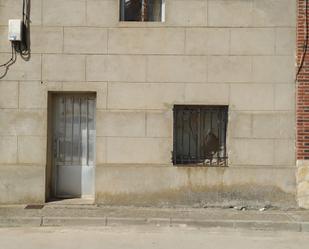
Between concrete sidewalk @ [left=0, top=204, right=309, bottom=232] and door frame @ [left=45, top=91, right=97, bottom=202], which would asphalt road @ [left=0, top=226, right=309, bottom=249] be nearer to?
concrete sidewalk @ [left=0, top=204, right=309, bottom=232]

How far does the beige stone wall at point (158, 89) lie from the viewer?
10.2 m

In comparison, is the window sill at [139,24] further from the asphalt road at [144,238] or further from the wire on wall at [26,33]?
the asphalt road at [144,238]

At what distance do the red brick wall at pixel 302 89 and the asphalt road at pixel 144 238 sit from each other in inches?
78.1

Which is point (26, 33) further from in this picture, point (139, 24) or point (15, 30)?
point (139, 24)

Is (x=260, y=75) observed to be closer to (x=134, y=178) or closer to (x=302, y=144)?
(x=302, y=144)

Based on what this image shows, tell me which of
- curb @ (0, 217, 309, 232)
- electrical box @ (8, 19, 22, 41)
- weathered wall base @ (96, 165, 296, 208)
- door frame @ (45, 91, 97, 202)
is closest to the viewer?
curb @ (0, 217, 309, 232)

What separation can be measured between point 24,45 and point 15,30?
355 millimetres

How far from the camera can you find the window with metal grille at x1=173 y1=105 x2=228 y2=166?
10406 mm

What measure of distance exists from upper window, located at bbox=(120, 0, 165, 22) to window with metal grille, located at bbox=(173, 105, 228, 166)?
1.87 meters

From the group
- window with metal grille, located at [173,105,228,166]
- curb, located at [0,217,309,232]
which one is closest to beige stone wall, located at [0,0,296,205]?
window with metal grille, located at [173,105,228,166]

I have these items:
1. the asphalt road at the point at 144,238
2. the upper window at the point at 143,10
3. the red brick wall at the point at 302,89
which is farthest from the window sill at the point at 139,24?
the asphalt road at the point at 144,238

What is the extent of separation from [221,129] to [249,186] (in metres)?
1.23

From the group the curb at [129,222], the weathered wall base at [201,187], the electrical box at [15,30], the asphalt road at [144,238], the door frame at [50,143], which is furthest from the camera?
the door frame at [50,143]

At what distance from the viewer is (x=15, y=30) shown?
10031 mm
